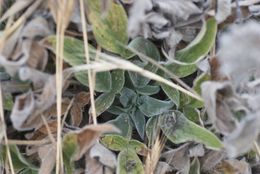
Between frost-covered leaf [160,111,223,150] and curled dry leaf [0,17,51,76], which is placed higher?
curled dry leaf [0,17,51,76]

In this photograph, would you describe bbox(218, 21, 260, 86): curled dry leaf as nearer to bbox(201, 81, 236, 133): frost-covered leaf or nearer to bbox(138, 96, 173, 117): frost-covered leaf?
bbox(201, 81, 236, 133): frost-covered leaf

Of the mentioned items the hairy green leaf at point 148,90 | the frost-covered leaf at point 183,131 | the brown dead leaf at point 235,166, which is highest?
the hairy green leaf at point 148,90

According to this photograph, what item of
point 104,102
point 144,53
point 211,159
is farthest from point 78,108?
point 211,159

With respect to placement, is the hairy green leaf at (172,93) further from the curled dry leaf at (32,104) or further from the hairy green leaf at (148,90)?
the curled dry leaf at (32,104)

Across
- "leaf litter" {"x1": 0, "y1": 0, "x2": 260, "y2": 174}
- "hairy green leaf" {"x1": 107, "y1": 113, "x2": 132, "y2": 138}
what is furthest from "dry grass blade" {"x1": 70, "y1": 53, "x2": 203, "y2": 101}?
"hairy green leaf" {"x1": 107, "y1": 113, "x2": 132, "y2": 138}

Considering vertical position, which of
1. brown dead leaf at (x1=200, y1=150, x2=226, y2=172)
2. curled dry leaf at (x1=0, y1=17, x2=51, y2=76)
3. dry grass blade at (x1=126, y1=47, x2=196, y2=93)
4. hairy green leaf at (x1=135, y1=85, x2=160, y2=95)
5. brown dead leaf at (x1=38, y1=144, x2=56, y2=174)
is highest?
curled dry leaf at (x1=0, y1=17, x2=51, y2=76)

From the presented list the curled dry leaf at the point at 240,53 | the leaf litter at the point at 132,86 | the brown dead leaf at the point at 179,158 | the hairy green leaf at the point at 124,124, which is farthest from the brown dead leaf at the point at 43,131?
the curled dry leaf at the point at 240,53
